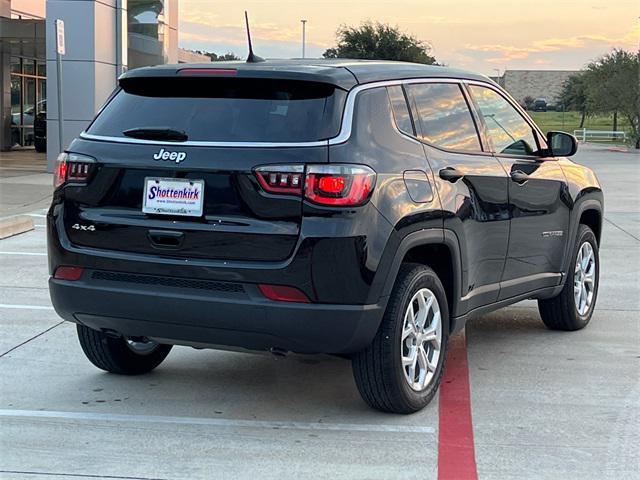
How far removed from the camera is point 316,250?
4332 millimetres

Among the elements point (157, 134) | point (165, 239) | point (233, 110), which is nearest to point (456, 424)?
point (165, 239)

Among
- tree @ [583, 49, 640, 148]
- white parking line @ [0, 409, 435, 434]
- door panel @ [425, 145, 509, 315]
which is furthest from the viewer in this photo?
tree @ [583, 49, 640, 148]

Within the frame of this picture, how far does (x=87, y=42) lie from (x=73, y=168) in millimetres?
17077

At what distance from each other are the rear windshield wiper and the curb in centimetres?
729

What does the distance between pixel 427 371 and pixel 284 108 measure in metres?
1.60

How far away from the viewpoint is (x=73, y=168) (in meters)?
4.88

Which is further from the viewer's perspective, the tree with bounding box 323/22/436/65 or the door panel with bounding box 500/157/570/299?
the tree with bounding box 323/22/436/65

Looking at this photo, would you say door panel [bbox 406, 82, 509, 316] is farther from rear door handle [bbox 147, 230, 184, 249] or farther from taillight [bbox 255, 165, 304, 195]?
rear door handle [bbox 147, 230, 184, 249]

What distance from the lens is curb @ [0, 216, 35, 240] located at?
11578mm

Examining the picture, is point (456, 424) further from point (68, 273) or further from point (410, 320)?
point (68, 273)

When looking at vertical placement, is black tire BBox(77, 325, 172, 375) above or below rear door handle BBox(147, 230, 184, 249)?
below

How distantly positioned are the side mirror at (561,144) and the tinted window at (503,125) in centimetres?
14

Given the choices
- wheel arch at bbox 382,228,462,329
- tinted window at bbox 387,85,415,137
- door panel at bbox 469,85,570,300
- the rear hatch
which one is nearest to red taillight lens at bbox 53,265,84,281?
the rear hatch

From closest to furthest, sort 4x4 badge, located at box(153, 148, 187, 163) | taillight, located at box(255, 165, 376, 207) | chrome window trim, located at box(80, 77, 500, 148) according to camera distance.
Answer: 1. taillight, located at box(255, 165, 376, 207)
2. chrome window trim, located at box(80, 77, 500, 148)
3. 4x4 badge, located at box(153, 148, 187, 163)
